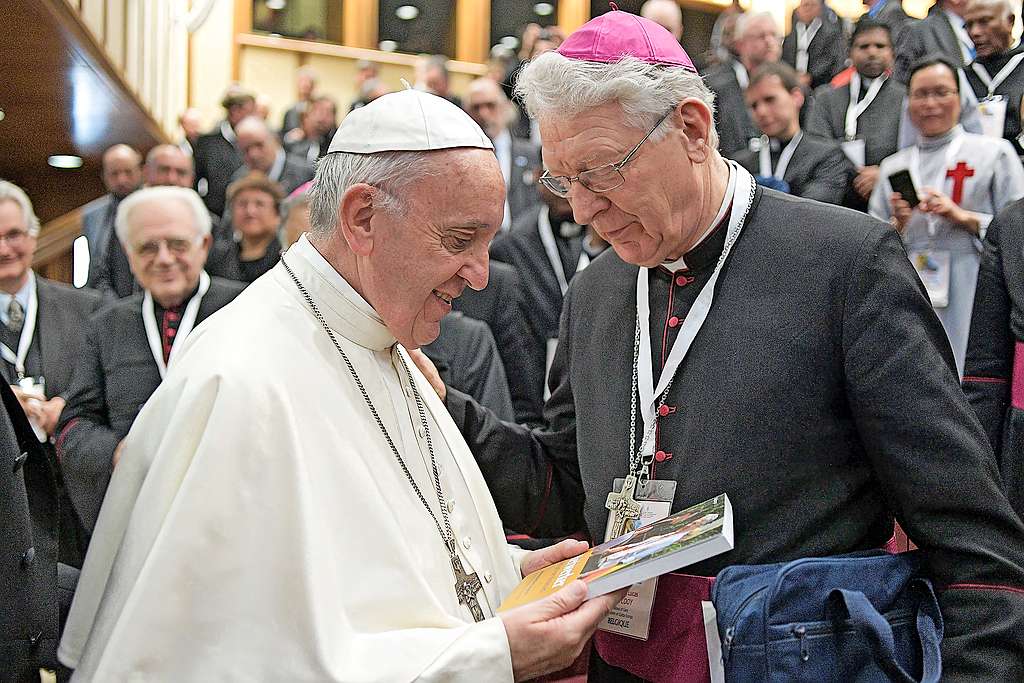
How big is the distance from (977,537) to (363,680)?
38.8 inches

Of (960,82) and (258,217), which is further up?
(960,82)

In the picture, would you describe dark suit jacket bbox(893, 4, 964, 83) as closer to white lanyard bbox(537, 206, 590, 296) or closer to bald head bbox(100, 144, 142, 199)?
white lanyard bbox(537, 206, 590, 296)

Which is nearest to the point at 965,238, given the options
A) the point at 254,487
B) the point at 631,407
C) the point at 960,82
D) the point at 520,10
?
the point at 960,82

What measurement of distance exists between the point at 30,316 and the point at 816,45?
23.9 ft

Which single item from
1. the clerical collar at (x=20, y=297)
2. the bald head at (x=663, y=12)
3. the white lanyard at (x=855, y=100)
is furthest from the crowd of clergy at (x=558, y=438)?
the bald head at (x=663, y=12)

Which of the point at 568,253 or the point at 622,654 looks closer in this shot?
the point at 622,654

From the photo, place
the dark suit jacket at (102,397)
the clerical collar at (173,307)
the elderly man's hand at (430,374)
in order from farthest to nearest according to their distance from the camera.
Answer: the clerical collar at (173,307) → the dark suit jacket at (102,397) → the elderly man's hand at (430,374)

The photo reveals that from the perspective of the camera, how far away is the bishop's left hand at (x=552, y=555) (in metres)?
2.09

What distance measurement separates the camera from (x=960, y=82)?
18.7 feet

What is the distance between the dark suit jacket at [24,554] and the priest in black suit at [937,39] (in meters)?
6.54

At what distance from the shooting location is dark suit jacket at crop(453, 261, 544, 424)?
4883mm

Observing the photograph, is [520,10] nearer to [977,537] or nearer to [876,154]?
[876,154]

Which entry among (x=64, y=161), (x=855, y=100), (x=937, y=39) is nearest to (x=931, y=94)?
(x=855, y=100)

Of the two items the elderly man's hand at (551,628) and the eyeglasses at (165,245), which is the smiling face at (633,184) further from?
the eyeglasses at (165,245)
